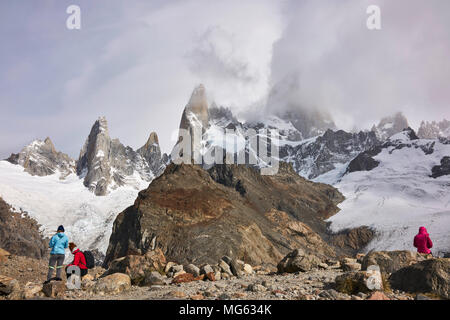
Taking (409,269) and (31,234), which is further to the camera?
(31,234)

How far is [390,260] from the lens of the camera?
19.8 m

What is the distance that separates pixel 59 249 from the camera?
64.0ft

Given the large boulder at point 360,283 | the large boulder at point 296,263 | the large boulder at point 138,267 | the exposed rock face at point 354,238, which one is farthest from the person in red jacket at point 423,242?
the exposed rock face at point 354,238

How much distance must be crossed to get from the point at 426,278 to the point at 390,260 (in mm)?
5452

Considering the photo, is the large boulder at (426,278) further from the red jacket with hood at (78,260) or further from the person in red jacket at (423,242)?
the red jacket with hood at (78,260)

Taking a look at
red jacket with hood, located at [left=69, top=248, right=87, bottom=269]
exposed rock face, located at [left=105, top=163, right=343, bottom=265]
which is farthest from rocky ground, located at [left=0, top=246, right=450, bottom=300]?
exposed rock face, located at [left=105, top=163, right=343, bottom=265]

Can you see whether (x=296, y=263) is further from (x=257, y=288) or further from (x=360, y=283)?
(x=360, y=283)

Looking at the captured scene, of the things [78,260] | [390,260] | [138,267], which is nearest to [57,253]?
[78,260]

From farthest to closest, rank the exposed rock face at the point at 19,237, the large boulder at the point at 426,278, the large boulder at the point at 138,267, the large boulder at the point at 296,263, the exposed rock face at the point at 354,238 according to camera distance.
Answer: the exposed rock face at the point at 354,238, the exposed rock face at the point at 19,237, the large boulder at the point at 296,263, the large boulder at the point at 138,267, the large boulder at the point at 426,278

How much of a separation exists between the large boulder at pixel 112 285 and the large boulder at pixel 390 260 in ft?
41.4

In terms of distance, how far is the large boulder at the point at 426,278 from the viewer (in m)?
14.1
